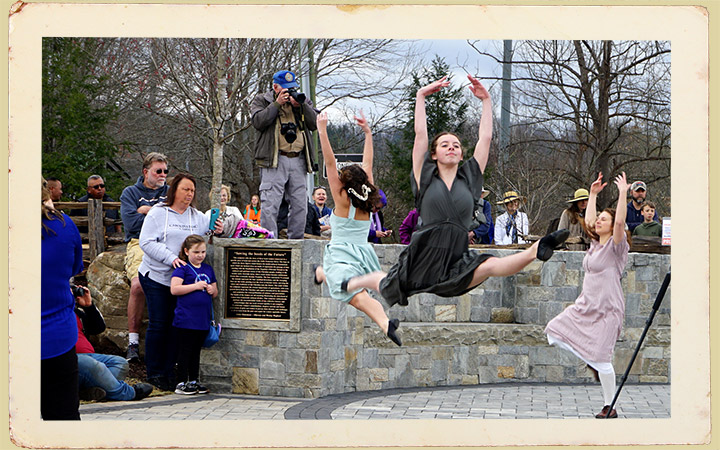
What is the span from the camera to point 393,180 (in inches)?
325

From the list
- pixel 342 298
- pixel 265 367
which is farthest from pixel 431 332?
pixel 342 298

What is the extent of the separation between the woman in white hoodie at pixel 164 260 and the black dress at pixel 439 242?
2.54 metres

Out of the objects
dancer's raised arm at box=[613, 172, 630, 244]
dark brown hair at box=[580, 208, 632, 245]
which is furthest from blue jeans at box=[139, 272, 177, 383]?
dancer's raised arm at box=[613, 172, 630, 244]

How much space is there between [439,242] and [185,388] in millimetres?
3599

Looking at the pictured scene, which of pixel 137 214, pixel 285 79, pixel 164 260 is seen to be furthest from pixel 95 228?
pixel 285 79

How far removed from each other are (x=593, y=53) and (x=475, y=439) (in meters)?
3.23

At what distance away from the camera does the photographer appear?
8719 mm

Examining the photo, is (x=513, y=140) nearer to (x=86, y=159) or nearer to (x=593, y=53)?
(x=593, y=53)

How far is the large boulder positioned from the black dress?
4.15 meters

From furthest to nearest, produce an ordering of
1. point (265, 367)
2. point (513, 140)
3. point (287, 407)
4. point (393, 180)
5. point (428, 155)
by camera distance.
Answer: point (265, 367) < point (287, 407) < point (513, 140) < point (393, 180) < point (428, 155)

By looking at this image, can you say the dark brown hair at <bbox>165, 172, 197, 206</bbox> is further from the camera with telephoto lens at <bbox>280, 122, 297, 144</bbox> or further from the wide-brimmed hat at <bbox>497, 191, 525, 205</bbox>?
the wide-brimmed hat at <bbox>497, 191, 525, 205</bbox>

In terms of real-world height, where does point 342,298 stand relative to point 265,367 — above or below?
above

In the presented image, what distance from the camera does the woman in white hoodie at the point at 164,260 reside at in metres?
9.37

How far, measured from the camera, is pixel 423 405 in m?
9.26
